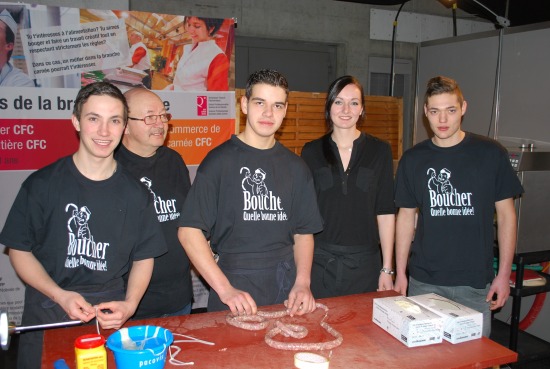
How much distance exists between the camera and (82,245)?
6.40 feet

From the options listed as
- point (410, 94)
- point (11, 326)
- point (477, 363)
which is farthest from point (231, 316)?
point (410, 94)

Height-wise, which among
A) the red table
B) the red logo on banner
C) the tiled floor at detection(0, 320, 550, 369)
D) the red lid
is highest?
the red logo on banner

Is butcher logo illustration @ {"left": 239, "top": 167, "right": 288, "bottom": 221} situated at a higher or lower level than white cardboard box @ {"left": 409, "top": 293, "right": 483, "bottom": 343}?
higher

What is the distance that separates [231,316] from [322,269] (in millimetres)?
808

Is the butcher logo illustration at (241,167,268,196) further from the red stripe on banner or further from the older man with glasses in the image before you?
the red stripe on banner

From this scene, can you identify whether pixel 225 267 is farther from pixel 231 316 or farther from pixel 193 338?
pixel 193 338

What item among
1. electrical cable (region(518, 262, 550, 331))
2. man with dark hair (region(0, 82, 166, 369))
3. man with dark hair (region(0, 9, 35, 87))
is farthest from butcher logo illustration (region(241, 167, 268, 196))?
electrical cable (region(518, 262, 550, 331))

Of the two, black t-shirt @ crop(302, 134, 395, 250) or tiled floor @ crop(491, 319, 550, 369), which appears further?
tiled floor @ crop(491, 319, 550, 369)

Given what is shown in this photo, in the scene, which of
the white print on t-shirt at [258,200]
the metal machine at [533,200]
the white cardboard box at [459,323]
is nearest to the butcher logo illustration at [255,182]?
the white print on t-shirt at [258,200]

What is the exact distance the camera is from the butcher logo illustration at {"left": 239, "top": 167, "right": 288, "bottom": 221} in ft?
6.97

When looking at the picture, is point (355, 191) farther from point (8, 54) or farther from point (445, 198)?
point (8, 54)

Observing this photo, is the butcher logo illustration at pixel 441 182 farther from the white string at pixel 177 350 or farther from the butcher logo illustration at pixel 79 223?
the butcher logo illustration at pixel 79 223

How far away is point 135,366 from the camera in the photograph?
146 cm

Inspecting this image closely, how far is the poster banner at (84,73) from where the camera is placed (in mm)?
3639
